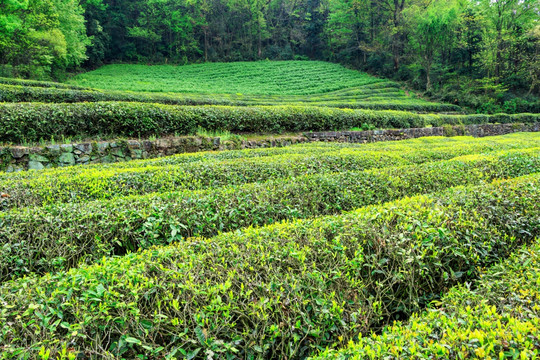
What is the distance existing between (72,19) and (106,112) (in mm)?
28460

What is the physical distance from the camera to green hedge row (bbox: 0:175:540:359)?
5.80 ft

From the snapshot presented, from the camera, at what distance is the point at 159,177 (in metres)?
5.12

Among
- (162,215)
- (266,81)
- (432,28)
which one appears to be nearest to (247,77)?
(266,81)

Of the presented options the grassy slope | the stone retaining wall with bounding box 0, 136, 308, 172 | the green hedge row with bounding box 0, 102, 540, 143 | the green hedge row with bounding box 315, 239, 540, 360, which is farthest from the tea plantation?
the grassy slope

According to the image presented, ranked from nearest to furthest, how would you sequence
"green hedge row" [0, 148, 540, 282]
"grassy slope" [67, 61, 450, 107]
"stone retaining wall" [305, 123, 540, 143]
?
"green hedge row" [0, 148, 540, 282] < "stone retaining wall" [305, 123, 540, 143] < "grassy slope" [67, 61, 450, 107]

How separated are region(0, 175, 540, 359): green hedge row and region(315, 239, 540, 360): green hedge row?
0.29 meters

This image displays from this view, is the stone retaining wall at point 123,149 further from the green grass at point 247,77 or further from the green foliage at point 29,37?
the green foliage at point 29,37

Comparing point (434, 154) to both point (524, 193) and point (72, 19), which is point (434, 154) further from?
point (72, 19)

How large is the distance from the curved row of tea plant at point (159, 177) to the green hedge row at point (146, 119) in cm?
238

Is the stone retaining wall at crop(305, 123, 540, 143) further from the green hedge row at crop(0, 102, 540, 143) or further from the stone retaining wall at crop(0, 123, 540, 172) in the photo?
the green hedge row at crop(0, 102, 540, 143)

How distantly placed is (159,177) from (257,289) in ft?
11.9

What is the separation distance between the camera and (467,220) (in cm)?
303

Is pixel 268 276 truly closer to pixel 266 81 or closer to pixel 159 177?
pixel 159 177

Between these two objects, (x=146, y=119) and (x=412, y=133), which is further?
(x=412, y=133)
